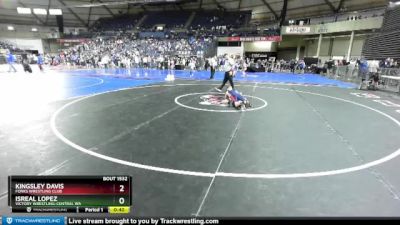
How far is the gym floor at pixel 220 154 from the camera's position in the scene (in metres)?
3.71

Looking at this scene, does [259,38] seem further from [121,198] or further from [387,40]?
[121,198]

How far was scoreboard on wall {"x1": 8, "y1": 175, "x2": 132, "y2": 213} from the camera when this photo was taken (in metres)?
2.79

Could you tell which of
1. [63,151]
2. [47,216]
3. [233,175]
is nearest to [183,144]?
[233,175]

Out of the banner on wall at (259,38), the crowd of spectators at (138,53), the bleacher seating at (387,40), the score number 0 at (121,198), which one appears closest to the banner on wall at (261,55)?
the banner on wall at (259,38)

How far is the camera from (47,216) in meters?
2.73

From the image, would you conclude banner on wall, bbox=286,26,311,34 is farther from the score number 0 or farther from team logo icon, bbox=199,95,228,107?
the score number 0

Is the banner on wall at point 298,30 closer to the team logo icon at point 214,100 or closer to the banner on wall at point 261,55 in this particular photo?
the banner on wall at point 261,55

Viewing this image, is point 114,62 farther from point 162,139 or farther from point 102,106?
point 162,139

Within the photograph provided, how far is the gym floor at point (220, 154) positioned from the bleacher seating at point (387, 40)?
21.1m

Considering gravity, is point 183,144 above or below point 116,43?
below

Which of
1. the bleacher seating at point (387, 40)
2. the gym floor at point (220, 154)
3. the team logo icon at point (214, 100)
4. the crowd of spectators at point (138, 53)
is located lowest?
the gym floor at point (220, 154)

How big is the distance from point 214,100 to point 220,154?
6464 mm

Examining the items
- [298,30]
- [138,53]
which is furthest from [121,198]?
[298,30]

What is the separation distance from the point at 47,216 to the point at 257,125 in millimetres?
5968
